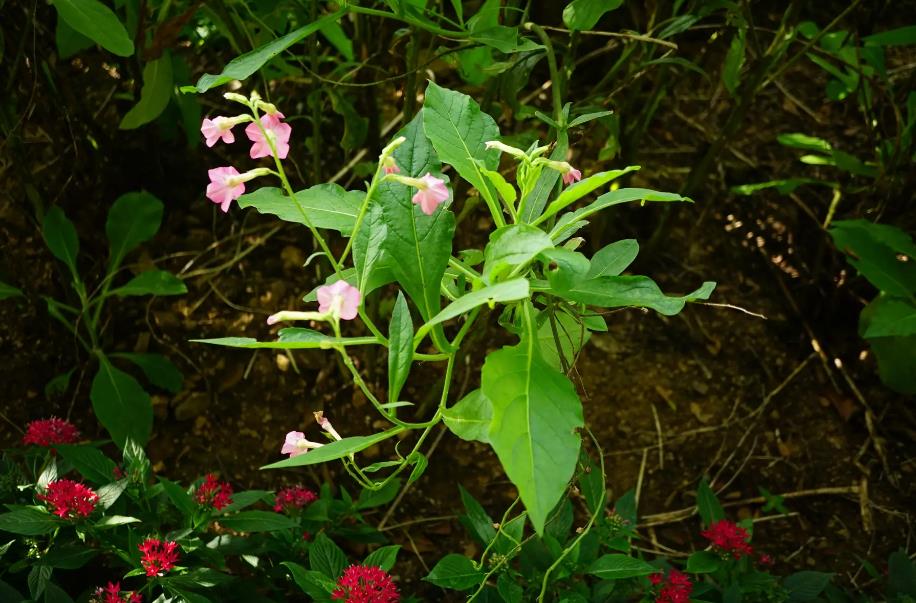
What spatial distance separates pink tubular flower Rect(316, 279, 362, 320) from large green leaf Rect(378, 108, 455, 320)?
0.10 m

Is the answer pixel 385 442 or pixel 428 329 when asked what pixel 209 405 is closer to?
pixel 385 442

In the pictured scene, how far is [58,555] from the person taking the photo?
979 millimetres

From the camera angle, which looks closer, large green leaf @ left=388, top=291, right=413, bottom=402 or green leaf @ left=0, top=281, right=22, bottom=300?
large green leaf @ left=388, top=291, right=413, bottom=402

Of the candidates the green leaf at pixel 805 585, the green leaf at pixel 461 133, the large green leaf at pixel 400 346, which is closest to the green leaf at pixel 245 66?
the green leaf at pixel 461 133

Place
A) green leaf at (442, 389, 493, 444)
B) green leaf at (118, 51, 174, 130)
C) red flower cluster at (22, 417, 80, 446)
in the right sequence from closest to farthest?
green leaf at (442, 389, 493, 444)
red flower cluster at (22, 417, 80, 446)
green leaf at (118, 51, 174, 130)

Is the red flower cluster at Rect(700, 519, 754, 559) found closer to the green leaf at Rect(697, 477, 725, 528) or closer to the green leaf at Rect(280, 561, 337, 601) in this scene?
the green leaf at Rect(697, 477, 725, 528)

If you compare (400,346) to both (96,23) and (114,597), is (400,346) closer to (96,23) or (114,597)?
(114,597)

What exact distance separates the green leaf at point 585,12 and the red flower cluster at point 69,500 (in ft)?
2.71

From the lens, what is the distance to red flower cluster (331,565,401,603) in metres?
0.96

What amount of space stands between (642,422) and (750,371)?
261 millimetres

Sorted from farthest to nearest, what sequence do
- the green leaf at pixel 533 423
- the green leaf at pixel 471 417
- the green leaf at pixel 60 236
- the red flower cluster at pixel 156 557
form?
the green leaf at pixel 60 236 → the red flower cluster at pixel 156 557 → the green leaf at pixel 471 417 → the green leaf at pixel 533 423

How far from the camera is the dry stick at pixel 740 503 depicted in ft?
4.81

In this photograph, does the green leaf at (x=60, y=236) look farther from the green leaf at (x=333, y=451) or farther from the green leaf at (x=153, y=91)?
the green leaf at (x=333, y=451)

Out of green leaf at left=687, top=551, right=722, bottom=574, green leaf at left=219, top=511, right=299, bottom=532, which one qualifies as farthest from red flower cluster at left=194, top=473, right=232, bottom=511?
green leaf at left=687, top=551, right=722, bottom=574
